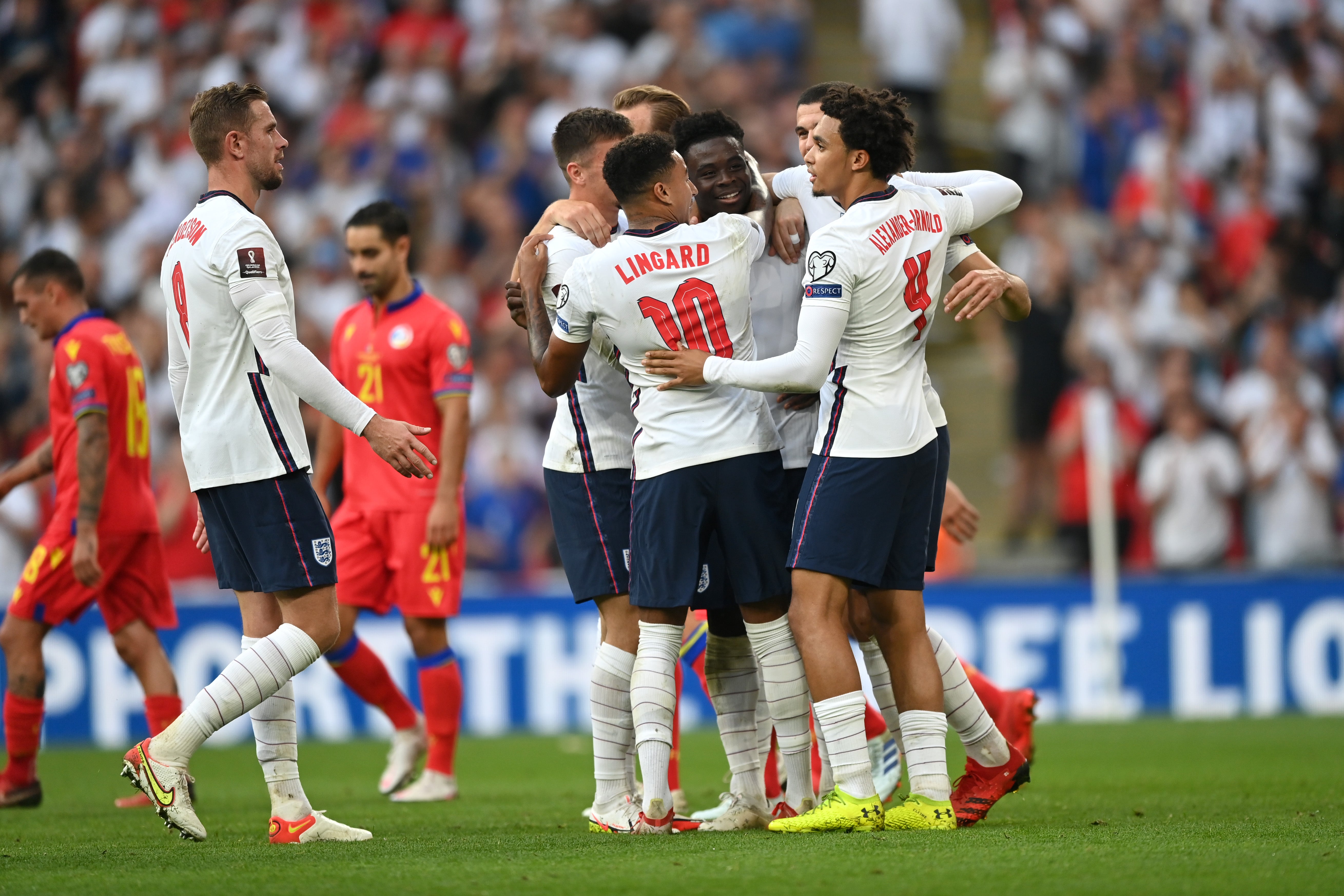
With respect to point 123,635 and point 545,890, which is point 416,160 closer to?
point 123,635

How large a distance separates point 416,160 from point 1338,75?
9.35 meters

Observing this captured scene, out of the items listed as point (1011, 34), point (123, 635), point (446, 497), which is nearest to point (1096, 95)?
point (1011, 34)

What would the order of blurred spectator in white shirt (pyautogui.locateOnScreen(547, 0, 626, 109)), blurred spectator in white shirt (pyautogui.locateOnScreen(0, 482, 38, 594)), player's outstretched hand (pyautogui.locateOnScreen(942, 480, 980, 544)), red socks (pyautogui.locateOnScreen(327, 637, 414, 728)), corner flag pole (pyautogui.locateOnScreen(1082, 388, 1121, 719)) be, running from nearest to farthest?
player's outstretched hand (pyautogui.locateOnScreen(942, 480, 980, 544)) → red socks (pyautogui.locateOnScreen(327, 637, 414, 728)) → corner flag pole (pyautogui.locateOnScreen(1082, 388, 1121, 719)) → blurred spectator in white shirt (pyautogui.locateOnScreen(0, 482, 38, 594)) → blurred spectator in white shirt (pyautogui.locateOnScreen(547, 0, 626, 109))

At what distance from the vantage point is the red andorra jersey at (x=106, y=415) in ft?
24.3

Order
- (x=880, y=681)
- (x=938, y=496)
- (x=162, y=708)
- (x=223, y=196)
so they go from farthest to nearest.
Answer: (x=162, y=708) → (x=880, y=681) → (x=938, y=496) → (x=223, y=196)

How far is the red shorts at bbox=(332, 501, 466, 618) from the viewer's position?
7840 mm

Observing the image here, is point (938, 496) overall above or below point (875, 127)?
below

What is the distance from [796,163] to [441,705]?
8.50 m

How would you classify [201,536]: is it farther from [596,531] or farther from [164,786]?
[596,531]

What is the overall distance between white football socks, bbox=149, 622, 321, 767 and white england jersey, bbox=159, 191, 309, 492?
58 centimetres

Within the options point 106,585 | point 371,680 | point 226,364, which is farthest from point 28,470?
point 226,364

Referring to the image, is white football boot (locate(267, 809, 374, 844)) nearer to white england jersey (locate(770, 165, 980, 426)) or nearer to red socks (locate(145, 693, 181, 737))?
red socks (locate(145, 693, 181, 737))

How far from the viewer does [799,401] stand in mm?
6121

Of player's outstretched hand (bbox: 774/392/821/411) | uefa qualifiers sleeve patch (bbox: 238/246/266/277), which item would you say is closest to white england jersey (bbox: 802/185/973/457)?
player's outstretched hand (bbox: 774/392/821/411)
